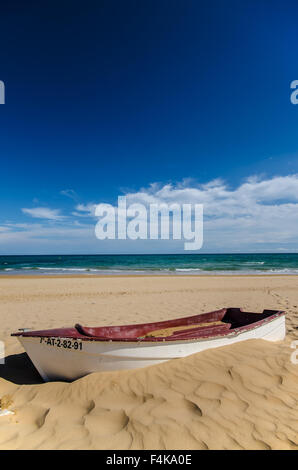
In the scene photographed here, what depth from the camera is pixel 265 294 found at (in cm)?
1553

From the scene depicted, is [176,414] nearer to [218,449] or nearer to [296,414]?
[218,449]

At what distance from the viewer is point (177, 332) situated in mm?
6613

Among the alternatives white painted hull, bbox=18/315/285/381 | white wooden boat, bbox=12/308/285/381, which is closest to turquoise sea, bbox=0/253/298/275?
white wooden boat, bbox=12/308/285/381

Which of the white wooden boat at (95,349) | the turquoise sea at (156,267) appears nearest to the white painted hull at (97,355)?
the white wooden boat at (95,349)

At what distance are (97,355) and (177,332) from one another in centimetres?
265

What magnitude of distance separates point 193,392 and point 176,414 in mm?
559

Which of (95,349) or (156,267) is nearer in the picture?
(95,349)

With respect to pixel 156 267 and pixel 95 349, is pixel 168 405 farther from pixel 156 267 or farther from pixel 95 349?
pixel 156 267

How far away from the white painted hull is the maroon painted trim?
85 mm

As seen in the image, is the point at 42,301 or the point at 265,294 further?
the point at 265,294

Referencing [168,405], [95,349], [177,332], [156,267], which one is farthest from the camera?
[156,267]

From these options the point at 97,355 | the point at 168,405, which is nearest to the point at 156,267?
the point at 97,355
